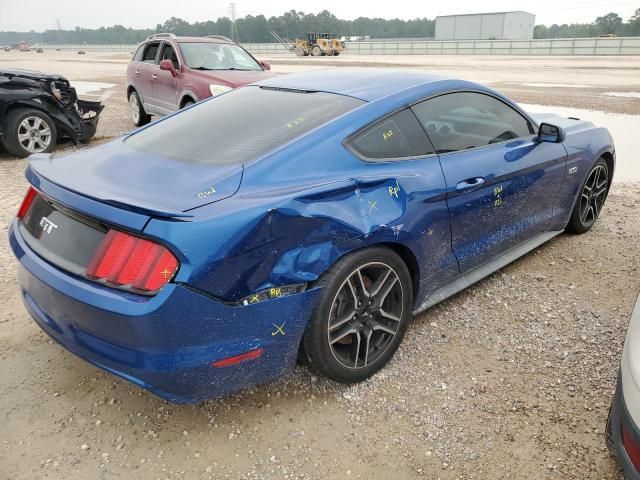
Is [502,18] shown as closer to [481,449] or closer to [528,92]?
[528,92]

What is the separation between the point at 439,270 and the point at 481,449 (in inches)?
41.0

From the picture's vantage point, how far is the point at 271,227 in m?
2.14

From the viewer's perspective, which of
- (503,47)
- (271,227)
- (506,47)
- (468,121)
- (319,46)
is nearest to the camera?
(271,227)

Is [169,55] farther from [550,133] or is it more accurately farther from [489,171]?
[489,171]

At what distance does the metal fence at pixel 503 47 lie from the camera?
4062 cm

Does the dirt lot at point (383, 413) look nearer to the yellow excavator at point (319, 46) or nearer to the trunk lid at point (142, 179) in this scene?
the trunk lid at point (142, 179)

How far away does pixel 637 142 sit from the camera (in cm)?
827

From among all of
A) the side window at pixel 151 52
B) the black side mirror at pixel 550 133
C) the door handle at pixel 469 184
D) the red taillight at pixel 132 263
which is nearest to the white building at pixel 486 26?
the side window at pixel 151 52

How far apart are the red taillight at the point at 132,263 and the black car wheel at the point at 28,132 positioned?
21.1 ft

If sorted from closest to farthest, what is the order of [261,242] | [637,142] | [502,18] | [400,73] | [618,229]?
1. [261,242]
2. [400,73]
3. [618,229]
4. [637,142]
5. [502,18]

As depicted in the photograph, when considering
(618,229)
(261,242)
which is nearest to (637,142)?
(618,229)

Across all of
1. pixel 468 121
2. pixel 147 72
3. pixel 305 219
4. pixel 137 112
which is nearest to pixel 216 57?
pixel 147 72

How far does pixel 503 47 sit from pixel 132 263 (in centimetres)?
5238

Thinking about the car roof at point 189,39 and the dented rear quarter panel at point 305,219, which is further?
the car roof at point 189,39
